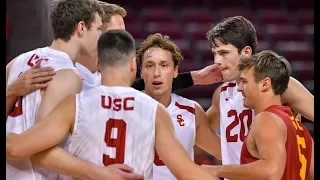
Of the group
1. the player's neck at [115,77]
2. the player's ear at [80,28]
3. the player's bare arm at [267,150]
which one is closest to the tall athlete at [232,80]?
the player's bare arm at [267,150]

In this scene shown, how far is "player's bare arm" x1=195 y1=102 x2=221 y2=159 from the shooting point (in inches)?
194

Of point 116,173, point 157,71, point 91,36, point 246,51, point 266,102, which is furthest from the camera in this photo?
point 246,51

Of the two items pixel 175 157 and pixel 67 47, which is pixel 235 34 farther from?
pixel 175 157

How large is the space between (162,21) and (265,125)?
7802mm

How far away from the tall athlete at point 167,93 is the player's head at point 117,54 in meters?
1.20

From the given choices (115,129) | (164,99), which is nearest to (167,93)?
(164,99)

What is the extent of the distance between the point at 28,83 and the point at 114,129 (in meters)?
0.71

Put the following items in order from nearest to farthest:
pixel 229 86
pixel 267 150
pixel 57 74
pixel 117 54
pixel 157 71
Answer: pixel 117 54
pixel 267 150
pixel 57 74
pixel 157 71
pixel 229 86

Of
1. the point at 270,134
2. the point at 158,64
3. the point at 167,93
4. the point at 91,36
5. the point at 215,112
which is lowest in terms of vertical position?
the point at 215,112

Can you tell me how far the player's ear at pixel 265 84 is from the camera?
13.0ft

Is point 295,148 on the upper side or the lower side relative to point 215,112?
upper

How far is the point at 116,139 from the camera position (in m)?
3.42

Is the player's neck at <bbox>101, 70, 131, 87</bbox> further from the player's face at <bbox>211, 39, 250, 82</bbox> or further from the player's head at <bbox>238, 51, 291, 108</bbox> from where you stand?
the player's face at <bbox>211, 39, 250, 82</bbox>

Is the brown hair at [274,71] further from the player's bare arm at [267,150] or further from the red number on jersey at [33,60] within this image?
the red number on jersey at [33,60]
